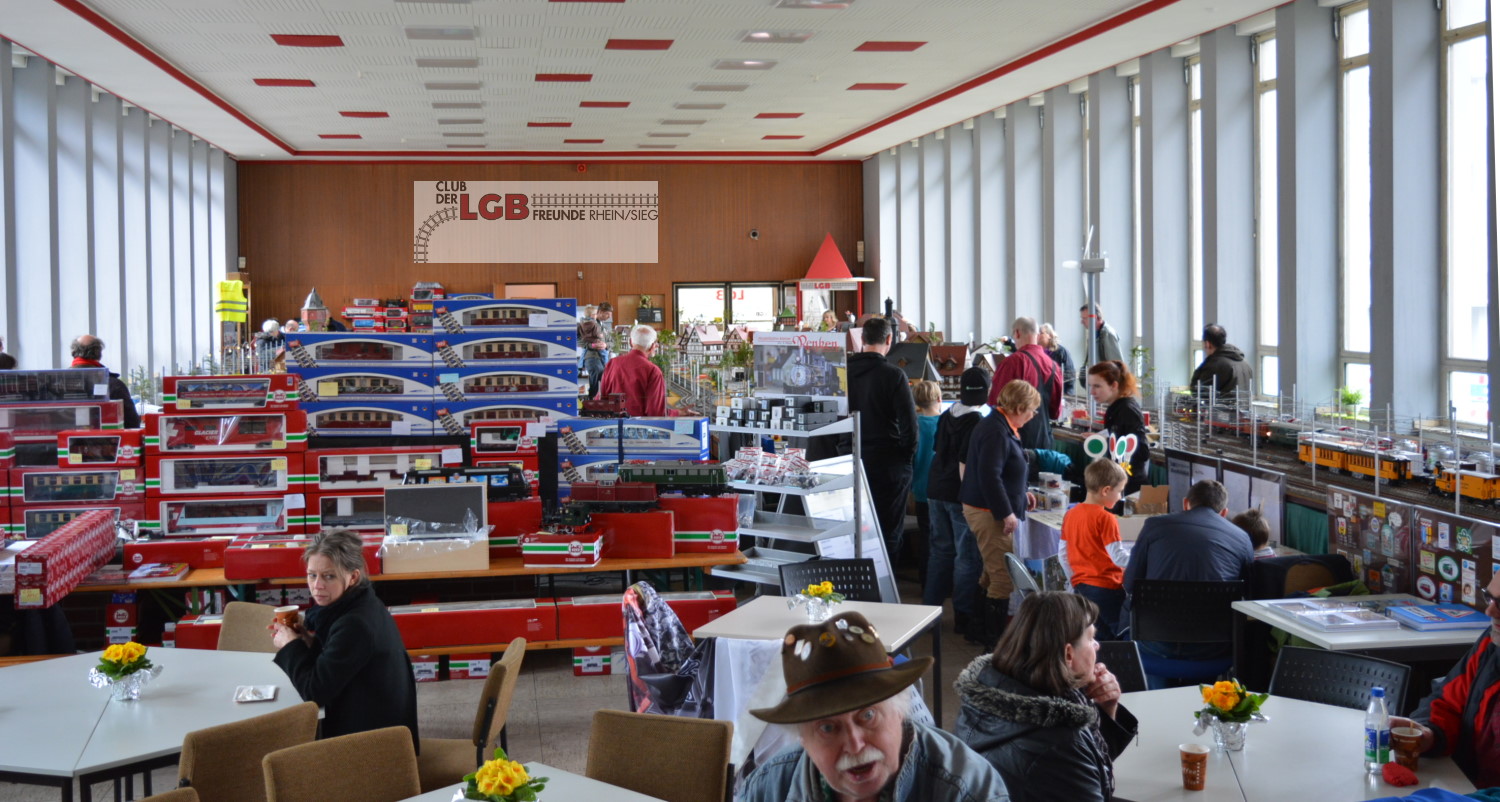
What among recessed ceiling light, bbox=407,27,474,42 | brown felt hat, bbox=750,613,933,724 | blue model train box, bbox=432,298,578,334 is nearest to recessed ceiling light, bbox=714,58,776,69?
recessed ceiling light, bbox=407,27,474,42

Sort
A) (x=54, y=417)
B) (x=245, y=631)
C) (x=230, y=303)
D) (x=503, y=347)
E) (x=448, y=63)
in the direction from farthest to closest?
(x=230, y=303) → (x=448, y=63) → (x=503, y=347) → (x=54, y=417) → (x=245, y=631)

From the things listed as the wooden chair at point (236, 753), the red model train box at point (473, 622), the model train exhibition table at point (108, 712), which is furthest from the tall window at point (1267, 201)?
the wooden chair at point (236, 753)

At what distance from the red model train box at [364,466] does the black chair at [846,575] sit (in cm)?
233

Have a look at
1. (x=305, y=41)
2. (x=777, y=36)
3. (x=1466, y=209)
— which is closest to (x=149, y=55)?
(x=305, y=41)

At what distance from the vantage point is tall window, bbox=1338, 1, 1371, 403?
32.9ft

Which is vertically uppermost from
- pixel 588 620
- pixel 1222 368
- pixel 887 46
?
pixel 887 46

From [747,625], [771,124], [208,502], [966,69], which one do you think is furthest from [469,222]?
[747,625]

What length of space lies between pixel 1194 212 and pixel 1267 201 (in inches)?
45.3

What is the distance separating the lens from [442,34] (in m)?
11.6

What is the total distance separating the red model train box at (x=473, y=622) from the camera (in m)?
6.12

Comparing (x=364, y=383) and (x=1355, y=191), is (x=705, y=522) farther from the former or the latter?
(x=1355, y=191)

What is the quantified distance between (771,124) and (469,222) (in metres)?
6.63

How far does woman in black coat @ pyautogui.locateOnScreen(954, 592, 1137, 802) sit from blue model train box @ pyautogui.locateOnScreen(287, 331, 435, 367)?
18.5ft

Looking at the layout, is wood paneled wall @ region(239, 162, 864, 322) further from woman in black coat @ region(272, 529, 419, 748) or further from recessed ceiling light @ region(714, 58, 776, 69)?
woman in black coat @ region(272, 529, 419, 748)
